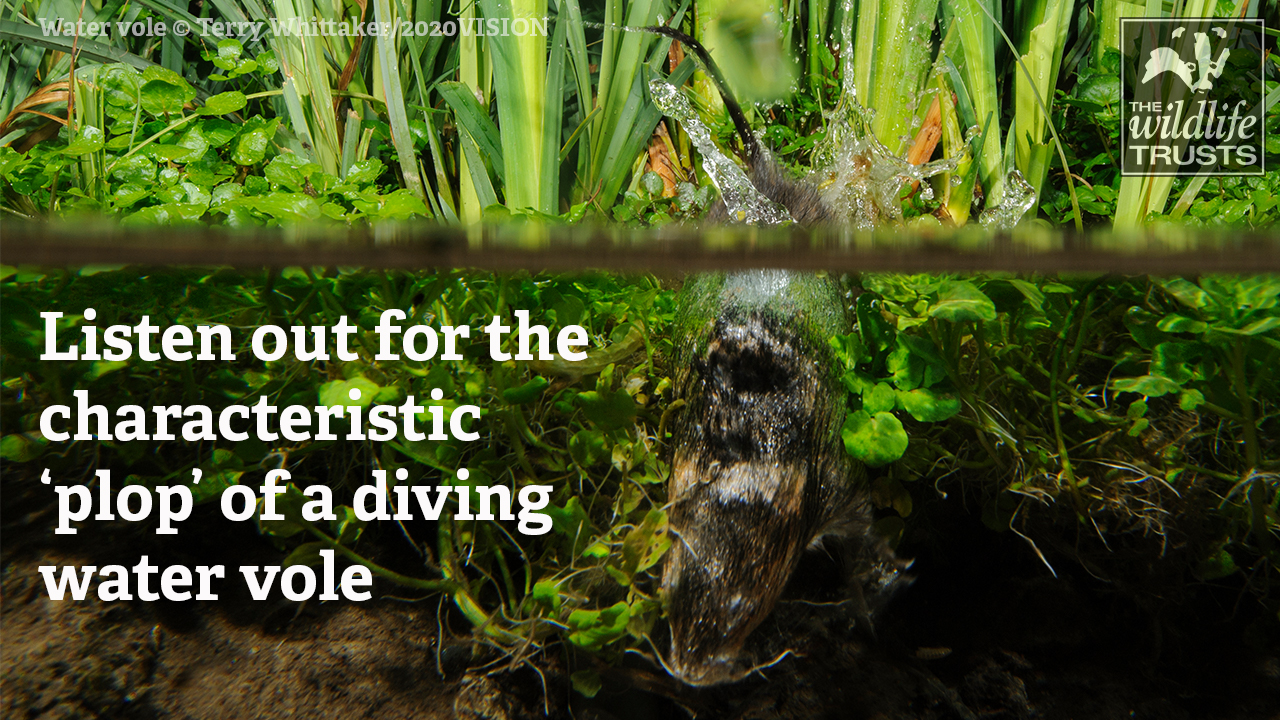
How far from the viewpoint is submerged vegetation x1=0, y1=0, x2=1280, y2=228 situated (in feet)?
3.37

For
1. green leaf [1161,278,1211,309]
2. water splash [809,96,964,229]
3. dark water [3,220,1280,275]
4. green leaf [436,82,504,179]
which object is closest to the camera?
dark water [3,220,1280,275]

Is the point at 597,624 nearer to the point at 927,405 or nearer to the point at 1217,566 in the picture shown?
the point at 927,405

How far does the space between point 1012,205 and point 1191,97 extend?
13.7 inches

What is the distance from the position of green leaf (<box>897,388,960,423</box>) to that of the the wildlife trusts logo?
70cm

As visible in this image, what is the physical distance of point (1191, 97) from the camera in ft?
3.73

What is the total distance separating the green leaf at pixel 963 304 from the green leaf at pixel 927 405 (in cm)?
8

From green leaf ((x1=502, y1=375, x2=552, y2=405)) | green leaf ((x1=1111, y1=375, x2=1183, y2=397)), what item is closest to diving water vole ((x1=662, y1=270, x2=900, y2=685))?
green leaf ((x1=502, y1=375, x2=552, y2=405))

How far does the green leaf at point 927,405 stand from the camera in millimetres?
651

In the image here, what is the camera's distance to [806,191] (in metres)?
0.90

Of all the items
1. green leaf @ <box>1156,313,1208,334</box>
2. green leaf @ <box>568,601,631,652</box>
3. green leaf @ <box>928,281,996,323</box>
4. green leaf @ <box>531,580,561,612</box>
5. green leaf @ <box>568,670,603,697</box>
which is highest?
green leaf @ <box>928,281,996,323</box>

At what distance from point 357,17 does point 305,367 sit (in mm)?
873

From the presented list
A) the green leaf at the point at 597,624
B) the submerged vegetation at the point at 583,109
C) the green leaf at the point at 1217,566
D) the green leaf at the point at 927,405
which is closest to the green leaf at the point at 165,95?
the submerged vegetation at the point at 583,109

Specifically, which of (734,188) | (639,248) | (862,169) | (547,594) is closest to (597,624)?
(547,594)

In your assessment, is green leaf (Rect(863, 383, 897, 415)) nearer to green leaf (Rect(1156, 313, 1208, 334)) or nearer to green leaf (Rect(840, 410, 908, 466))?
green leaf (Rect(840, 410, 908, 466))
